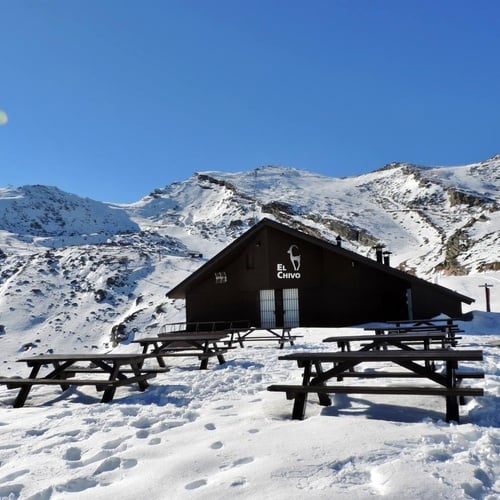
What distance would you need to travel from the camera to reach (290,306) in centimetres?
2078

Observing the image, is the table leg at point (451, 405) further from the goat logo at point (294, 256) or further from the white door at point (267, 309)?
the white door at point (267, 309)

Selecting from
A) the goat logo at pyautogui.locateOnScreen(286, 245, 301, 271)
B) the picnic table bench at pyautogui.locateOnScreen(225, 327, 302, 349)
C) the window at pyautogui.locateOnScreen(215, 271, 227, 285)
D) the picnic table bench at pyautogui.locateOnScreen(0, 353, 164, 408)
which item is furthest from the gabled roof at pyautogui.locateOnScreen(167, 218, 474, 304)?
the picnic table bench at pyautogui.locateOnScreen(0, 353, 164, 408)

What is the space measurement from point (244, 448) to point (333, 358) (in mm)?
1490

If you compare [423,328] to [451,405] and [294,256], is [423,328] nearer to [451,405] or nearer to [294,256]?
[451,405]

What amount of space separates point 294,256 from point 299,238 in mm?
820

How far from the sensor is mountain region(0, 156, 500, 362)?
1371 inches

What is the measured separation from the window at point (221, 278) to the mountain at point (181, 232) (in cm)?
1103

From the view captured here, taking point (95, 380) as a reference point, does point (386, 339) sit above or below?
above

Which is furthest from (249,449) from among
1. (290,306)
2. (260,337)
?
(290,306)

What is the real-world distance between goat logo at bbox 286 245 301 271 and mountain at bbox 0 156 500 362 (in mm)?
13493

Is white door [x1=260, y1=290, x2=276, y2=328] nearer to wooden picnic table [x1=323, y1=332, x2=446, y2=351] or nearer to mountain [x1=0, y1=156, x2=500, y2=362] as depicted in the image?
mountain [x1=0, y1=156, x2=500, y2=362]

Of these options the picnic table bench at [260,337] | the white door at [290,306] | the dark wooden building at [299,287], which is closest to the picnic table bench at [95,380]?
the picnic table bench at [260,337]

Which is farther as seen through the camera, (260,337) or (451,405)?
(260,337)

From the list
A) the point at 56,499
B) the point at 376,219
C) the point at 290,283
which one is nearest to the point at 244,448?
the point at 56,499
